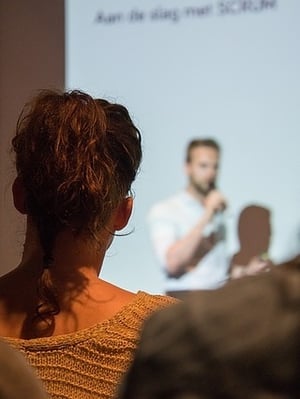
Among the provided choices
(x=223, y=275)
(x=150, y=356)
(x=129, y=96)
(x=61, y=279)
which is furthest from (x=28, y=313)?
(x=129, y=96)

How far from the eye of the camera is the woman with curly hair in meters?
0.92

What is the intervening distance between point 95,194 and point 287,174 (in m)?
→ 1.16

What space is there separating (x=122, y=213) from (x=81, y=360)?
18 cm

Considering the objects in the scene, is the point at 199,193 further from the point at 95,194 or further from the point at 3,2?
the point at 95,194

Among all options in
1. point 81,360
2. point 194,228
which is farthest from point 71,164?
point 194,228

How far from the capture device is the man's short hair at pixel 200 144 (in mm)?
2064

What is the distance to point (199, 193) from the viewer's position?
206 cm

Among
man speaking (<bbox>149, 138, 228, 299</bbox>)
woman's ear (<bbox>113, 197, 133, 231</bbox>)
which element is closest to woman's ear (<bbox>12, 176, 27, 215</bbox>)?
woman's ear (<bbox>113, 197, 133, 231</bbox>)

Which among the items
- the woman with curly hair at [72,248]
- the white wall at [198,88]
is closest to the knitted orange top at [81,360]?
the woman with curly hair at [72,248]

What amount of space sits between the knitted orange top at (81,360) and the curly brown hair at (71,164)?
0.04 m

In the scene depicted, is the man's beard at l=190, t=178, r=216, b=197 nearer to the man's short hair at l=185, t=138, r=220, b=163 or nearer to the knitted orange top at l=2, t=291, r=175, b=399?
the man's short hair at l=185, t=138, r=220, b=163

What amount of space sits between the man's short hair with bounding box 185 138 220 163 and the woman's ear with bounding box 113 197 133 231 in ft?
3.58

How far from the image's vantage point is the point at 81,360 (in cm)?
92

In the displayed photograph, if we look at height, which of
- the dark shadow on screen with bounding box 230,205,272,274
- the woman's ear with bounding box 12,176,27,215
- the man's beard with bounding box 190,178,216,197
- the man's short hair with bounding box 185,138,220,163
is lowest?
the dark shadow on screen with bounding box 230,205,272,274
